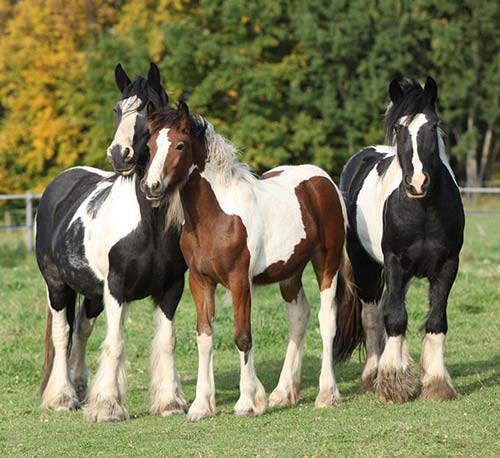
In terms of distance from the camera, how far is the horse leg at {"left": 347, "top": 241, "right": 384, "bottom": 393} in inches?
380

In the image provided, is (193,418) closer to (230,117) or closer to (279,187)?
(279,187)

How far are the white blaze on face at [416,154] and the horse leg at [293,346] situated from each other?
1475mm

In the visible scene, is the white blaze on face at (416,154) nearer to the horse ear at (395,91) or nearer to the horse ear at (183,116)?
the horse ear at (395,91)

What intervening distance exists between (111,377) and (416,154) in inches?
113

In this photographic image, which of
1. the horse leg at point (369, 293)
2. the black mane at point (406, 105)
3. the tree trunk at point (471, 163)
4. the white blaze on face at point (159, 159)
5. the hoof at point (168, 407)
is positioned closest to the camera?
the white blaze on face at point (159, 159)

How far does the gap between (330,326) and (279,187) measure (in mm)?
1207

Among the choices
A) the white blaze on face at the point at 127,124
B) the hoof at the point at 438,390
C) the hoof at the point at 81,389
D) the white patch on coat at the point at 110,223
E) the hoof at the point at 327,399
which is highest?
the white blaze on face at the point at 127,124

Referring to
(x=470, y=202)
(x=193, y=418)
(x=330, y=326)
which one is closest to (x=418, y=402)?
(x=330, y=326)

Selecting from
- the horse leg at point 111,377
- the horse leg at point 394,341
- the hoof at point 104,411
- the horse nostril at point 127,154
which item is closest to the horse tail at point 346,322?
the horse leg at point 394,341

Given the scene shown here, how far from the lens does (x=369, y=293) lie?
9852 mm

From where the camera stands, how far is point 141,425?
27.4ft

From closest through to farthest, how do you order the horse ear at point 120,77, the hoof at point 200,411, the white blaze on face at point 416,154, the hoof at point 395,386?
the white blaze on face at point 416,154 → the hoof at point 200,411 → the hoof at point 395,386 → the horse ear at point 120,77

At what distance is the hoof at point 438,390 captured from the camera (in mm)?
8594

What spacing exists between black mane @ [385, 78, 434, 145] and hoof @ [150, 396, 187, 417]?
2640mm
